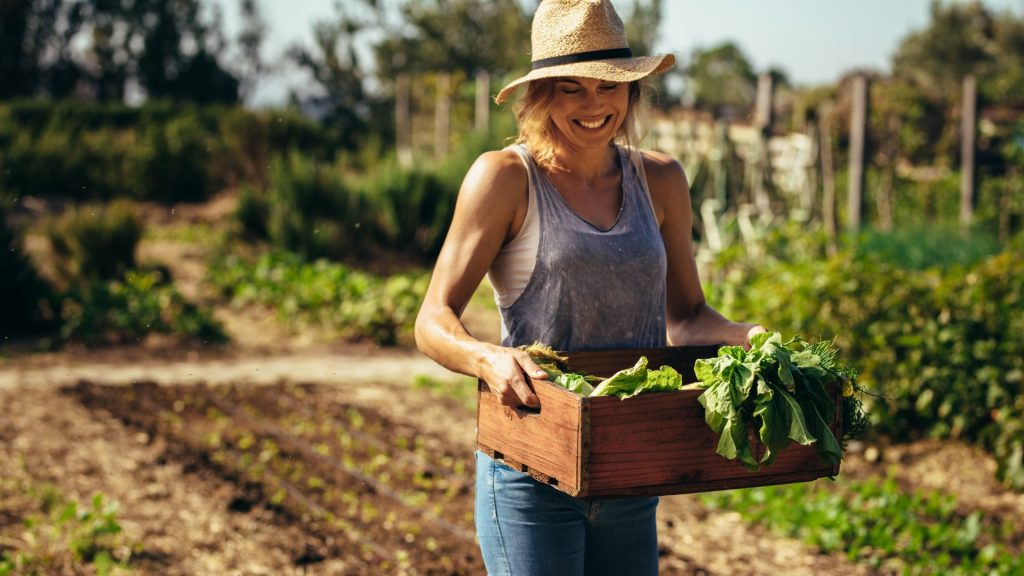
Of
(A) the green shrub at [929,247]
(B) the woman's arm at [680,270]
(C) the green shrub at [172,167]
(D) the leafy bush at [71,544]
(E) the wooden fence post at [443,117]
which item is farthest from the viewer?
(E) the wooden fence post at [443,117]

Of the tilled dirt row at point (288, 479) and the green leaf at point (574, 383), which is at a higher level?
the green leaf at point (574, 383)

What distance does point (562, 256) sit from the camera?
2.37m

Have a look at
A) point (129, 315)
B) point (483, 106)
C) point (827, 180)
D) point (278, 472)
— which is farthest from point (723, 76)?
point (278, 472)

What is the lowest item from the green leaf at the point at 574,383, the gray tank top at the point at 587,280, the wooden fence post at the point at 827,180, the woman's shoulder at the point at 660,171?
the wooden fence post at the point at 827,180

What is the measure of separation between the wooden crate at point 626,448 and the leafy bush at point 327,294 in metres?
7.12

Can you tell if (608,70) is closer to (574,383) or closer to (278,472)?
(574,383)

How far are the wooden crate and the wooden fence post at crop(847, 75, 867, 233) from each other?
7.44 meters

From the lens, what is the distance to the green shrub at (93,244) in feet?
33.9

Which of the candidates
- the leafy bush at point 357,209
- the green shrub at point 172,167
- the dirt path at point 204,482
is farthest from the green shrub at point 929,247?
the green shrub at point 172,167

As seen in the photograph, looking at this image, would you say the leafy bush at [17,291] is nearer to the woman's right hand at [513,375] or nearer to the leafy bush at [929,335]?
the leafy bush at [929,335]

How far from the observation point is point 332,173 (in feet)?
41.2

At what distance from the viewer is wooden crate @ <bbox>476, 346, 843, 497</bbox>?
2.03 meters

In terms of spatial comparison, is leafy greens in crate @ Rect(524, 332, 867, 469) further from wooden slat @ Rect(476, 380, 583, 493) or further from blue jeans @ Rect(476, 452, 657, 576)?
blue jeans @ Rect(476, 452, 657, 576)

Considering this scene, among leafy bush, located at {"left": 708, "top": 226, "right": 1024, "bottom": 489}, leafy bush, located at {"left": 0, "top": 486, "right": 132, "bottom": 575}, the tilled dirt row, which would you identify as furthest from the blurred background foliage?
leafy bush, located at {"left": 0, "top": 486, "right": 132, "bottom": 575}
